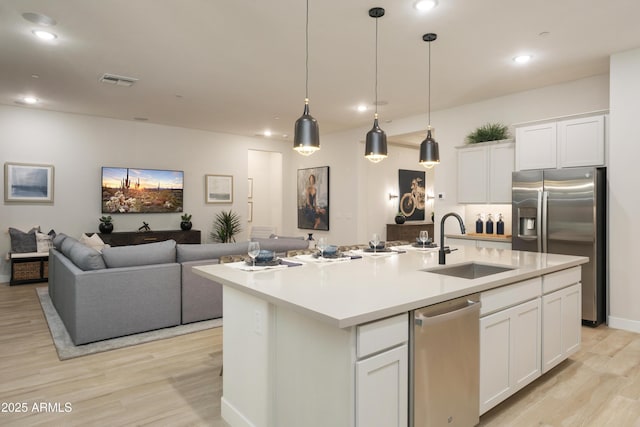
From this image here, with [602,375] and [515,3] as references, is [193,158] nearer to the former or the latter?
[515,3]

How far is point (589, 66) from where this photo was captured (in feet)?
14.8

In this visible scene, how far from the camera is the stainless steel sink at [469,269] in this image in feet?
8.90

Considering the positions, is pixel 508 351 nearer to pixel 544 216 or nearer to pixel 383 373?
pixel 383 373

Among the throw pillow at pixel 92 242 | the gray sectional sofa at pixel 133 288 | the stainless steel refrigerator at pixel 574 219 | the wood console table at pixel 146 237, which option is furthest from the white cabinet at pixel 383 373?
the wood console table at pixel 146 237

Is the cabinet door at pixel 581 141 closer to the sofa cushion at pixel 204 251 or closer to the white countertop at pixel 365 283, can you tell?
the white countertop at pixel 365 283

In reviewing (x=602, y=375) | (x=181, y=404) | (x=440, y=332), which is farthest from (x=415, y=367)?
(x=602, y=375)

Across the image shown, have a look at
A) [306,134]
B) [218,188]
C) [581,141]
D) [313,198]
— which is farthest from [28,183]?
[581,141]

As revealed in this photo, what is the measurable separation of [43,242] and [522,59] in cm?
745

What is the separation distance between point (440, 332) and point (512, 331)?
829 mm

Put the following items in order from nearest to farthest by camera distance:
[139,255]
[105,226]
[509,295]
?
1. [509,295]
2. [139,255]
3. [105,226]

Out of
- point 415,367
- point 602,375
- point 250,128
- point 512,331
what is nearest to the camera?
point 415,367

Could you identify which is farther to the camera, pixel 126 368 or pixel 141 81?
pixel 141 81

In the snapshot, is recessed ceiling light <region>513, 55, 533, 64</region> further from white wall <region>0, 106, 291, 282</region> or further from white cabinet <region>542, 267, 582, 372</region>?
white wall <region>0, 106, 291, 282</region>

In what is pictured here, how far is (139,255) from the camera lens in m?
3.89
